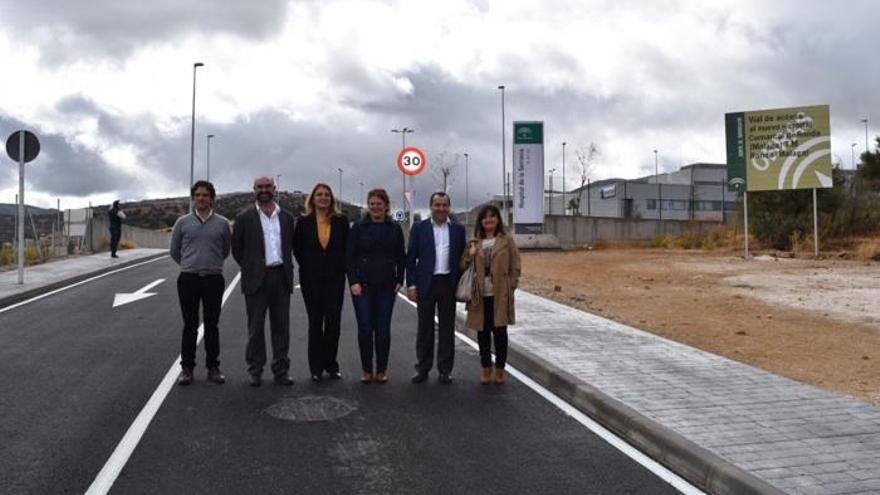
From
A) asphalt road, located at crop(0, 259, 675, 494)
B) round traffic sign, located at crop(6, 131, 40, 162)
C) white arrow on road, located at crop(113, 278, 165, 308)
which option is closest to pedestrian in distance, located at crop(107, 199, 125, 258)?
round traffic sign, located at crop(6, 131, 40, 162)

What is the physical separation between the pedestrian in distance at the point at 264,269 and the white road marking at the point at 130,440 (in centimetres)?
82

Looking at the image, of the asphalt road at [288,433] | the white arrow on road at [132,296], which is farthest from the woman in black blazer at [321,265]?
the white arrow on road at [132,296]

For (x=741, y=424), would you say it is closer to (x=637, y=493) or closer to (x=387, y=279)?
(x=637, y=493)

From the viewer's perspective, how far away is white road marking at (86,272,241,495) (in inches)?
183

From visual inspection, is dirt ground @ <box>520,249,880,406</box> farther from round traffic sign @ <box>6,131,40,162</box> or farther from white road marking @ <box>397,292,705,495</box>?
round traffic sign @ <box>6,131,40,162</box>

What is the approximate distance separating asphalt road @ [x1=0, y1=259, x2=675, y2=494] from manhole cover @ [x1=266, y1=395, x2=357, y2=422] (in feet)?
0.05

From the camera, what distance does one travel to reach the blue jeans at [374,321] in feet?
24.7

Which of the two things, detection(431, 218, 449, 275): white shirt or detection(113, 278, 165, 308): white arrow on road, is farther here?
detection(113, 278, 165, 308): white arrow on road

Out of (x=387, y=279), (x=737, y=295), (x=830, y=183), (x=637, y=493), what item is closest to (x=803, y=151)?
(x=830, y=183)

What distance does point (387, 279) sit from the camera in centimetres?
750

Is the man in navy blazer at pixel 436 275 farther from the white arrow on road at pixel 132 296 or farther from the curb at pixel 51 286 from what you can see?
the curb at pixel 51 286

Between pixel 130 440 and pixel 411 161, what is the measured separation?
12.9m

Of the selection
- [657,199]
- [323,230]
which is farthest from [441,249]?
[657,199]

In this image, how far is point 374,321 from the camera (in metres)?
7.64
